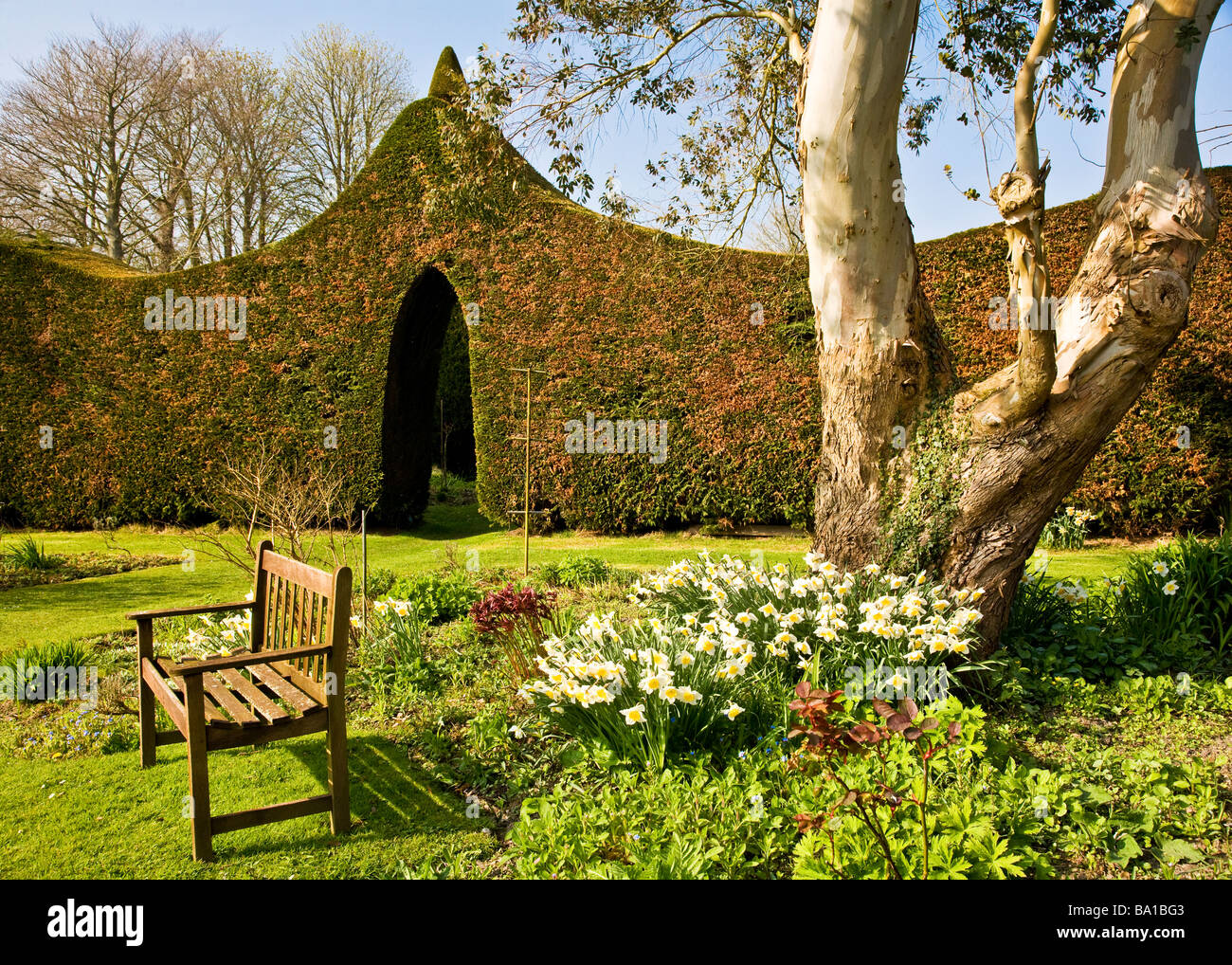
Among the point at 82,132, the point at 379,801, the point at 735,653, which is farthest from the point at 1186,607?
the point at 82,132

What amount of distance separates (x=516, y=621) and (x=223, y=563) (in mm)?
5817

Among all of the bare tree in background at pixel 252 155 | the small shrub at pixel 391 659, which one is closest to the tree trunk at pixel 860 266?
the small shrub at pixel 391 659

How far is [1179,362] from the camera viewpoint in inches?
298

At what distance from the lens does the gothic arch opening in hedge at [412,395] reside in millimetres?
10336

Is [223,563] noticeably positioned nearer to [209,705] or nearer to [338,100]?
[209,705]

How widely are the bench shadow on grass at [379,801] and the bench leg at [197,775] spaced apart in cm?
10

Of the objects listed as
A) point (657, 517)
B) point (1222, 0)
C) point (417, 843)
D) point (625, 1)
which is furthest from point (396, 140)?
point (417, 843)

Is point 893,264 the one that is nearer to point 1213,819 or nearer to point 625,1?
point 1213,819

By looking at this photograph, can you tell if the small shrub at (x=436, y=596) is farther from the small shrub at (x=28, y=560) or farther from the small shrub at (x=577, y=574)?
the small shrub at (x=28, y=560)

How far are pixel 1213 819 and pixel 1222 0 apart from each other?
3887mm

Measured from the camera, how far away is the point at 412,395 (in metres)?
10.9
